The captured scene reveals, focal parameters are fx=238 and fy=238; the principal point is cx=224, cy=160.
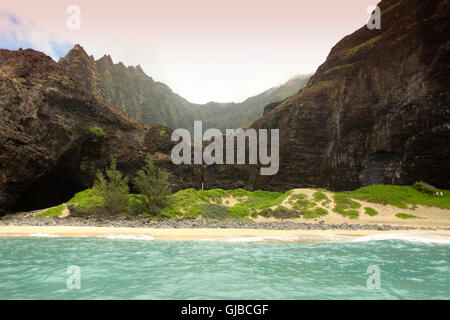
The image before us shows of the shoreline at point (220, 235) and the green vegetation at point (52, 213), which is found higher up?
the shoreline at point (220, 235)

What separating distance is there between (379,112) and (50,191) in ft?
164

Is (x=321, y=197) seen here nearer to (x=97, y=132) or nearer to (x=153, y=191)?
(x=153, y=191)

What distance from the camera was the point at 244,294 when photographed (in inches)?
244

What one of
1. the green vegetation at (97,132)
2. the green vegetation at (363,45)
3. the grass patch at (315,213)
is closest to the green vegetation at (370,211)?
the grass patch at (315,213)

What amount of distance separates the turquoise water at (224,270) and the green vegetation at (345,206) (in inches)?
467

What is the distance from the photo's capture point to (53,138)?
31094 millimetres

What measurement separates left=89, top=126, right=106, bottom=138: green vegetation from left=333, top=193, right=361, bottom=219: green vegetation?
32601 millimetres

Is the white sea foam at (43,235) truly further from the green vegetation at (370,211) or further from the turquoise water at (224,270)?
the green vegetation at (370,211)

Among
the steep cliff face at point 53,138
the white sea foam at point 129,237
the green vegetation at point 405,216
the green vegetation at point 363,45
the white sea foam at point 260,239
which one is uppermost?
the green vegetation at point 363,45

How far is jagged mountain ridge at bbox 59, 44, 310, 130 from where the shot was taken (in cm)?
11406

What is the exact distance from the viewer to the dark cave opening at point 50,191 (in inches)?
1225
